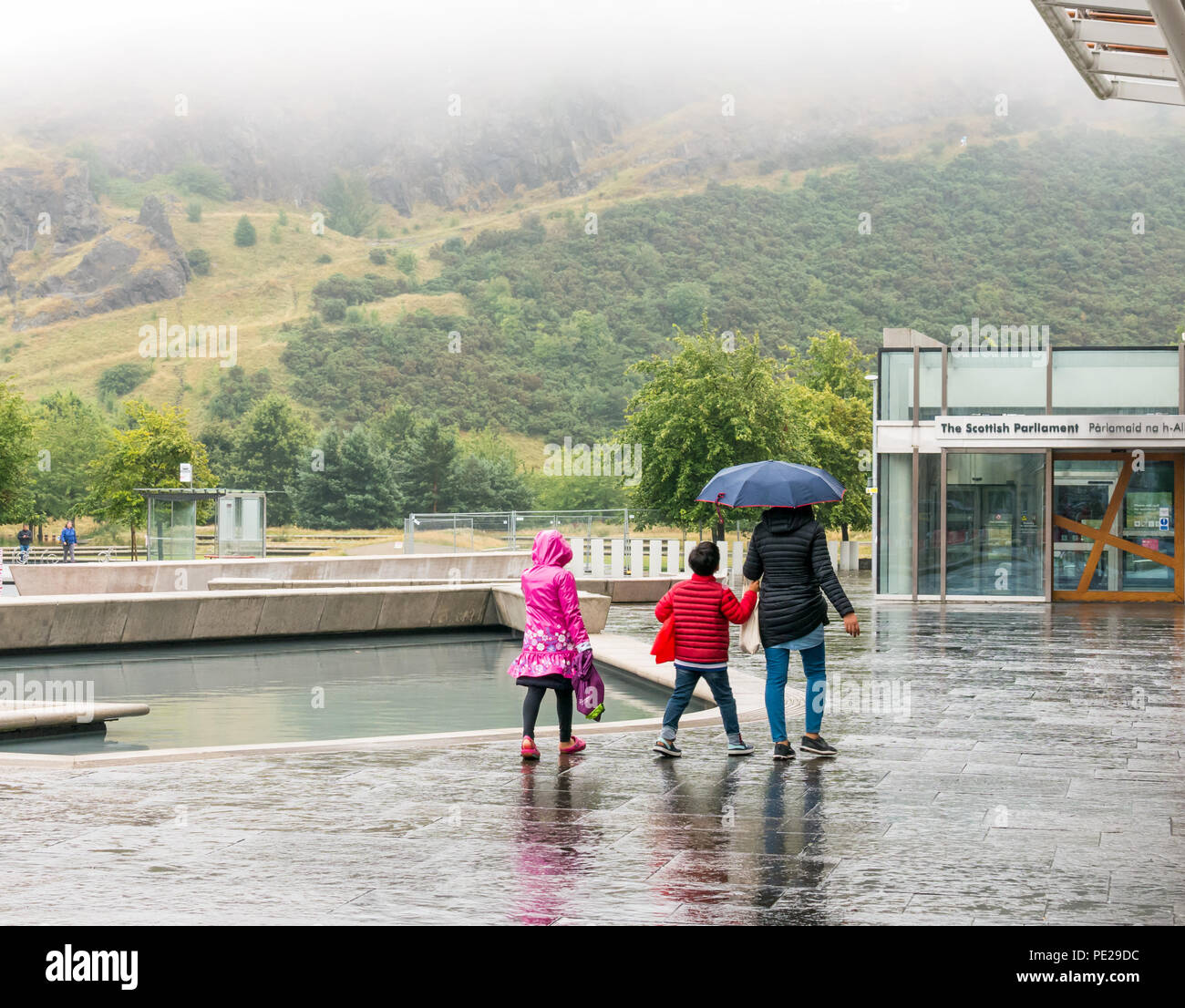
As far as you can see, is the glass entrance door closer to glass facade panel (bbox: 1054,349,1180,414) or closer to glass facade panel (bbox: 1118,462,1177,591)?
glass facade panel (bbox: 1118,462,1177,591)

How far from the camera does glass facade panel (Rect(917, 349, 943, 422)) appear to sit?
27.3 metres

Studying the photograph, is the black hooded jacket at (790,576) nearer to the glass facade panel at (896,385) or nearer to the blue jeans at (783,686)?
the blue jeans at (783,686)

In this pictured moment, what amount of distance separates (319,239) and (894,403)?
164 meters

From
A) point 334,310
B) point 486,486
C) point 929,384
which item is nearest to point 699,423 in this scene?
point 929,384

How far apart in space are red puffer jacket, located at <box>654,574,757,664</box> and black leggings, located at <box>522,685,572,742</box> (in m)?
0.81

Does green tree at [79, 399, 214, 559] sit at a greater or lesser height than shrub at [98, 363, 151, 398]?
lesser

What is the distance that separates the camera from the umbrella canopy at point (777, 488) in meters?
9.40

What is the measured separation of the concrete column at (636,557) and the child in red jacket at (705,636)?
74.2 ft

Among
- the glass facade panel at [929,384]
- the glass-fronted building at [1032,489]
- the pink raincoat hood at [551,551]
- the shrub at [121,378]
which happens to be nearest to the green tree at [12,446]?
the glass-fronted building at [1032,489]

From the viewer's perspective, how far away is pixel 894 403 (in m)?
27.6

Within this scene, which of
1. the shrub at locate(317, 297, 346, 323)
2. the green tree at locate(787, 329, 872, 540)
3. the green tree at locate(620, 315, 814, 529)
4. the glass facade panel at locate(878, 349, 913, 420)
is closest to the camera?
the glass facade panel at locate(878, 349, 913, 420)

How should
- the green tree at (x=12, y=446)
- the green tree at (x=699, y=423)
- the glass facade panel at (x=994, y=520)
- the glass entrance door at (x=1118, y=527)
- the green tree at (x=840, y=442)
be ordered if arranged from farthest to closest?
the green tree at (x=12, y=446) < the green tree at (x=840, y=442) < the green tree at (x=699, y=423) < the glass facade panel at (x=994, y=520) < the glass entrance door at (x=1118, y=527)

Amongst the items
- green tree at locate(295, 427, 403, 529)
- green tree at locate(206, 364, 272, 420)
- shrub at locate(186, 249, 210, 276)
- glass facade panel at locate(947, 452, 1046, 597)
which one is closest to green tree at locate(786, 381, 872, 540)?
glass facade panel at locate(947, 452, 1046, 597)
